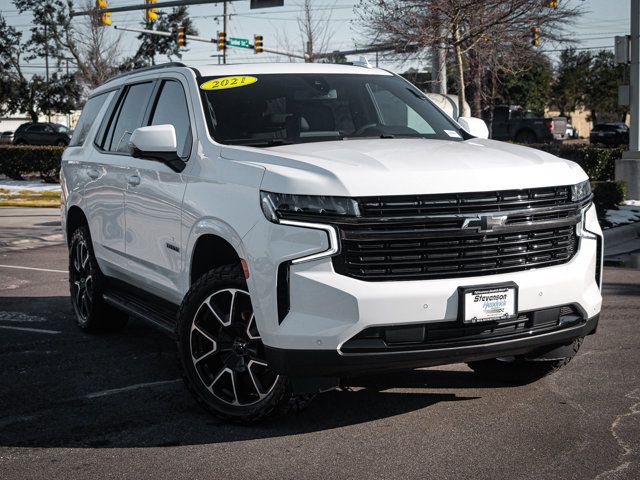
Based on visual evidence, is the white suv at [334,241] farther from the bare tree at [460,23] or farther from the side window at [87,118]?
the bare tree at [460,23]

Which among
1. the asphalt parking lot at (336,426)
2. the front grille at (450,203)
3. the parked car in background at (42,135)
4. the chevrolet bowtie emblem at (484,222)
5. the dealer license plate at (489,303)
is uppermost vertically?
the parked car in background at (42,135)

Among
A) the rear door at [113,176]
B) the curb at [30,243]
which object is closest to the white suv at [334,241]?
the rear door at [113,176]

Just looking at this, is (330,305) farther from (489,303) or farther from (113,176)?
(113,176)

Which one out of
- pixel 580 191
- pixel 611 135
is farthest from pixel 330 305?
pixel 611 135

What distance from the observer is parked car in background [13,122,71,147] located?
5328 centimetres

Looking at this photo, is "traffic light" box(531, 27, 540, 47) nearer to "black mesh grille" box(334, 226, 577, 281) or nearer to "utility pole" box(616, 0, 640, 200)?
"utility pole" box(616, 0, 640, 200)

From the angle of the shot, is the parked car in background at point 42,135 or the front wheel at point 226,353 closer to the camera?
the front wheel at point 226,353

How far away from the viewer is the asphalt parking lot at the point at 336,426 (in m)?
4.42

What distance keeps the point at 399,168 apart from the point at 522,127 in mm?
40712

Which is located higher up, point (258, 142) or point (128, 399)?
point (258, 142)

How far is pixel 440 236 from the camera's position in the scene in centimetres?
451

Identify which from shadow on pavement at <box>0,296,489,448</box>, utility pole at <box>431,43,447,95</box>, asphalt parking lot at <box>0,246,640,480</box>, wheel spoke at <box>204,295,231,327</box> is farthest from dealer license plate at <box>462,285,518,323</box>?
utility pole at <box>431,43,447,95</box>

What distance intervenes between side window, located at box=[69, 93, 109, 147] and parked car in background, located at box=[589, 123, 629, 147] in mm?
44038

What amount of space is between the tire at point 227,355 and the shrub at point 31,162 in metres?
26.9
